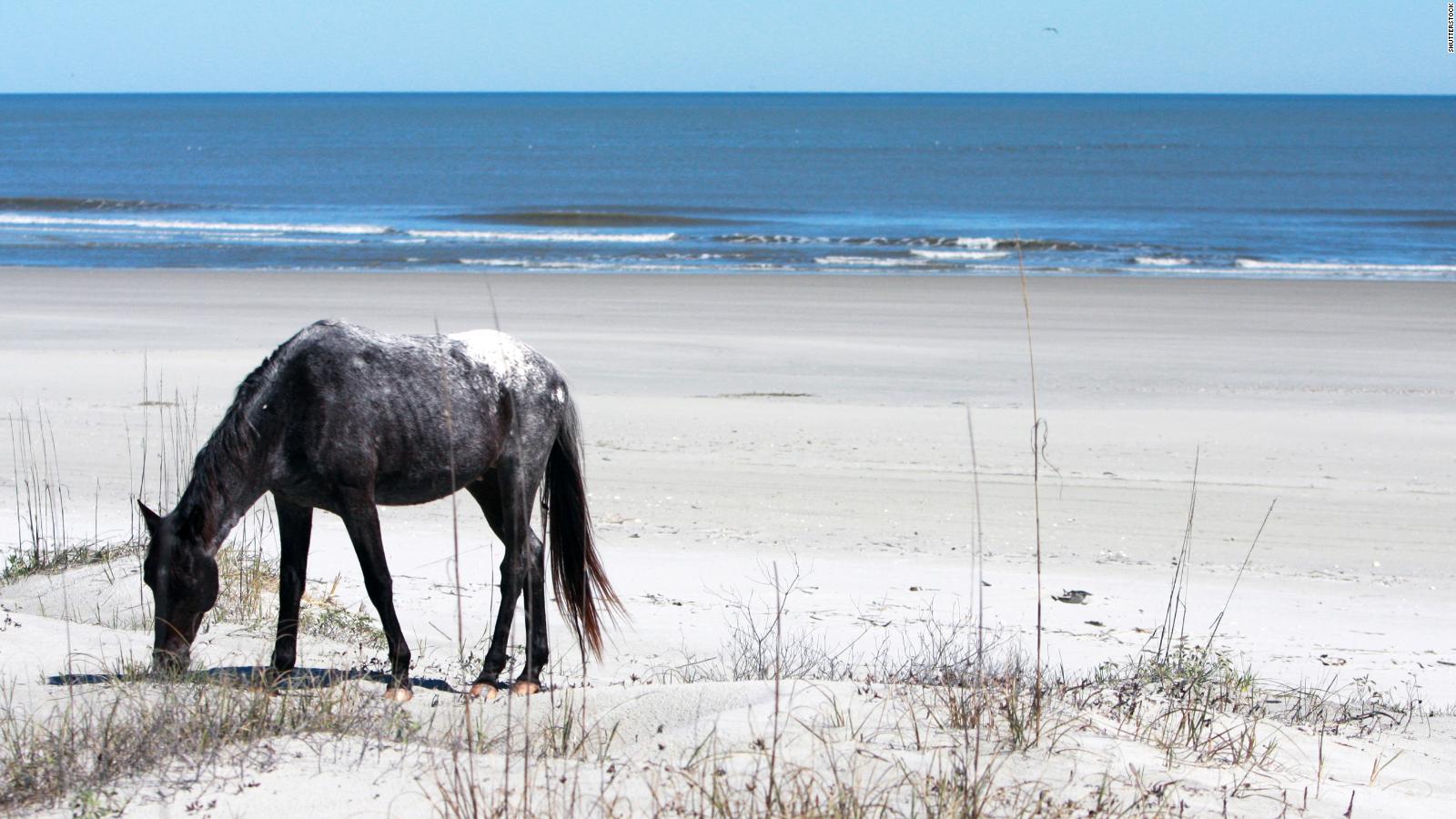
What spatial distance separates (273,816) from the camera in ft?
11.1

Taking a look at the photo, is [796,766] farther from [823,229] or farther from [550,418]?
[823,229]

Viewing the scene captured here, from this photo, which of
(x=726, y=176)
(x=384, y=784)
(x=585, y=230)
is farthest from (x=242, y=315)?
(x=726, y=176)

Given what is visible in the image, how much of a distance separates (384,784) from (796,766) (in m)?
1.11

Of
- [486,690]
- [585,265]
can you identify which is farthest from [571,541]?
[585,265]

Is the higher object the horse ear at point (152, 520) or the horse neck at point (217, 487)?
the horse neck at point (217, 487)

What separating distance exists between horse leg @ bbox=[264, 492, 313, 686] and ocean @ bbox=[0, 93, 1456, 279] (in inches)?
980

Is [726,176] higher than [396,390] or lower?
higher

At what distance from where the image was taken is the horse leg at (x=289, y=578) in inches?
194

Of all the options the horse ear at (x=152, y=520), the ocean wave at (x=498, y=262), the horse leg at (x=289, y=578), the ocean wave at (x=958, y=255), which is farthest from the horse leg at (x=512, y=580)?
the ocean wave at (x=958, y=255)

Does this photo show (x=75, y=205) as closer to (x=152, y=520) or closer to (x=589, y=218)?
(x=589, y=218)

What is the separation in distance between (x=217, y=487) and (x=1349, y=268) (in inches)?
1202

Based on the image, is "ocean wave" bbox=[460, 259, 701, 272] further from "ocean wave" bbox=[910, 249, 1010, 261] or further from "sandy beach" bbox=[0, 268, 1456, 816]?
"sandy beach" bbox=[0, 268, 1456, 816]

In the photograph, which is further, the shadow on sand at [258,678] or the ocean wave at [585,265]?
the ocean wave at [585,265]

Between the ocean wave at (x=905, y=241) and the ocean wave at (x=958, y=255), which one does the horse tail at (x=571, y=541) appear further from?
the ocean wave at (x=905, y=241)
